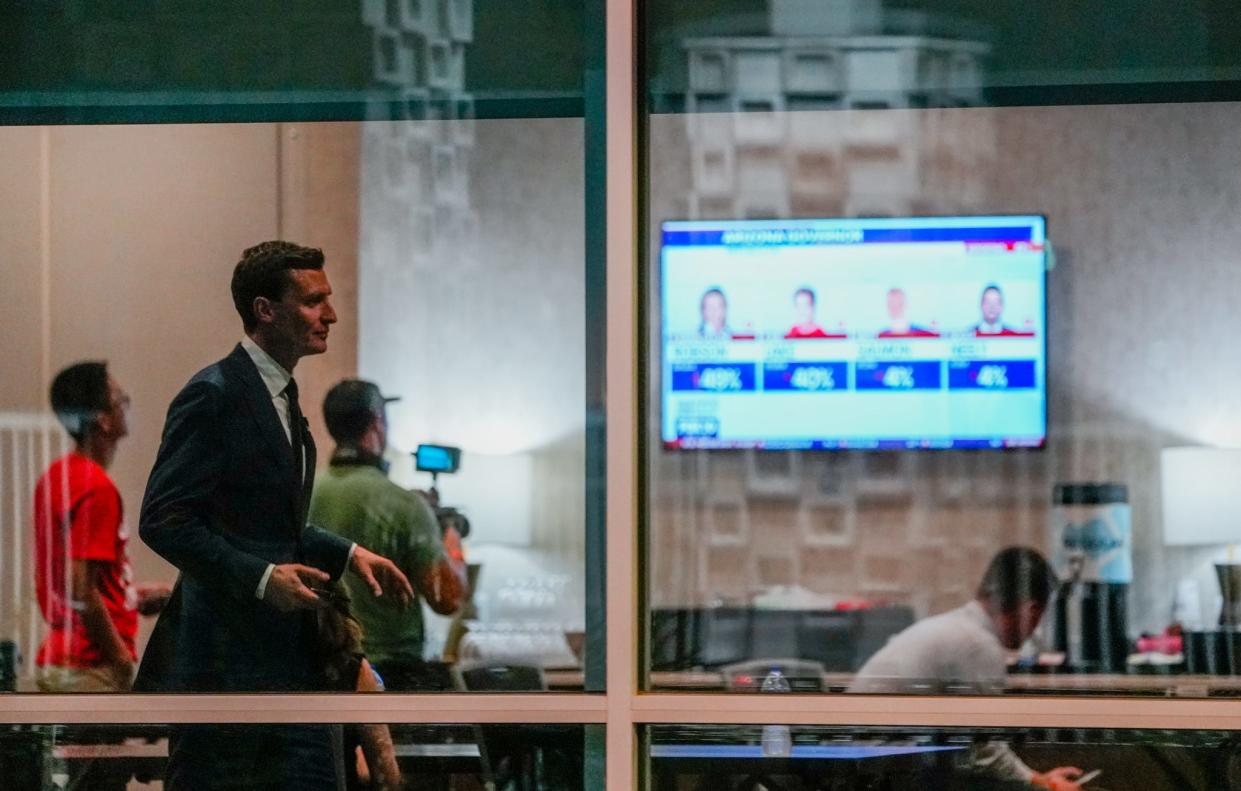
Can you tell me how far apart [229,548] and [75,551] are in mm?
270

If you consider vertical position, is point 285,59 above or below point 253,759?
above

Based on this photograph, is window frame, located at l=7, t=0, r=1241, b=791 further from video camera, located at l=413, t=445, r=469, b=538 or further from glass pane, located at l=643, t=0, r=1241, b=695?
video camera, located at l=413, t=445, r=469, b=538

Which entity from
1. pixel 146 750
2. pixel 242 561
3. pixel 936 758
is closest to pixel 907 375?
pixel 936 758

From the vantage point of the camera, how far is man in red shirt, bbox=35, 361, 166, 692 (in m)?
2.21

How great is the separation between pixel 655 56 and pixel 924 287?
1.89 feet

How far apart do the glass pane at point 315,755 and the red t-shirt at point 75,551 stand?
0.13 m

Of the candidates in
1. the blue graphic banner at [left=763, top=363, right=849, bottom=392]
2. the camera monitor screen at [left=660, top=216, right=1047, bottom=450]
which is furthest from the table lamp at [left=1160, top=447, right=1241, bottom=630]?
the blue graphic banner at [left=763, top=363, right=849, bottom=392]

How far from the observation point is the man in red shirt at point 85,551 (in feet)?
7.23

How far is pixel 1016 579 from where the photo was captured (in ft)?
7.42

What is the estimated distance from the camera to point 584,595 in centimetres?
215

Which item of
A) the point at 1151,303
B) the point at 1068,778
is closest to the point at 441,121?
the point at 1151,303

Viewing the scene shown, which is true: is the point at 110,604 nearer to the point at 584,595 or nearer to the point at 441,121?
the point at 584,595

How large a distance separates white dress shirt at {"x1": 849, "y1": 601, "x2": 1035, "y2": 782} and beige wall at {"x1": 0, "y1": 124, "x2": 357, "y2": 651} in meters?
0.96

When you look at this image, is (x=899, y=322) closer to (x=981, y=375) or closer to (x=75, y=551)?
(x=981, y=375)
